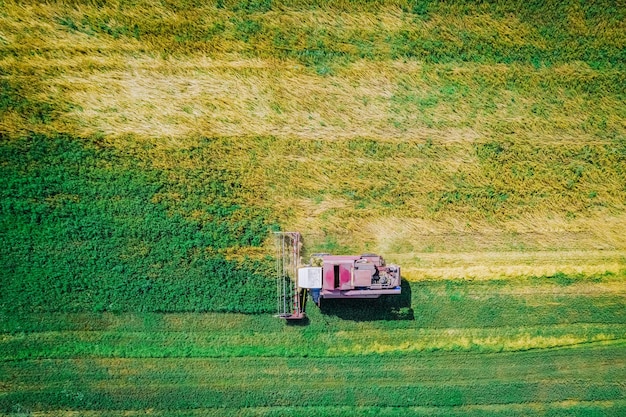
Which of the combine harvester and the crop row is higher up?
the combine harvester

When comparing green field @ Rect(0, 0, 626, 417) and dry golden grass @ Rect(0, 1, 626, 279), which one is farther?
dry golden grass @ Rect(0, 1, 626, 279)

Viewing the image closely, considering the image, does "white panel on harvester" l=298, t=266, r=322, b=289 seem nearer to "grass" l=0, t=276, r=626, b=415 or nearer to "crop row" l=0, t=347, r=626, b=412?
"grass" l=0, t=276, r=626, b=415

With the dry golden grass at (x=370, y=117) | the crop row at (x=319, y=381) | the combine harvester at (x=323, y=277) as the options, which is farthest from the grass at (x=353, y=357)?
the dry golden grass at (x=370, y=117)

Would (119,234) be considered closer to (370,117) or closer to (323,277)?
(323,277)

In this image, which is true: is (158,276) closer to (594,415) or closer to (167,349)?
(167,349)

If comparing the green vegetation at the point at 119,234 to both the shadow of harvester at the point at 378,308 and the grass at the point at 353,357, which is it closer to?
the grass at the point at 353,357

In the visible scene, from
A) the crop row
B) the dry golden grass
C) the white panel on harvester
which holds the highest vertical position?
the dry golden grass

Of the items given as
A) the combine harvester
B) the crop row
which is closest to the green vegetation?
the combine harvester

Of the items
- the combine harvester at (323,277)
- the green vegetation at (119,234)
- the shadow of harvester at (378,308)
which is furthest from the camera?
the shadow of harvester at (378,308)
